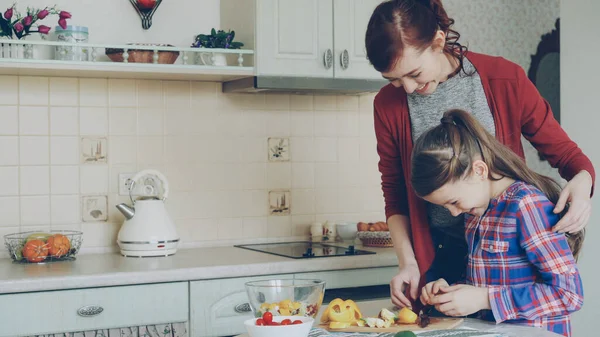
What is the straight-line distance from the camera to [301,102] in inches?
135

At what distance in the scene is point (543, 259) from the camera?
5.59 ft

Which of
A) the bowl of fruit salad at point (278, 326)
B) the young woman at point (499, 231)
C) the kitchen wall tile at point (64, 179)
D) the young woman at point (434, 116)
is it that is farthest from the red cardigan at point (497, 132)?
the kitchen wall tile at point (64, 179)

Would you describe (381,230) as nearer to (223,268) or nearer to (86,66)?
(223,268)

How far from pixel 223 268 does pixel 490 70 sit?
119 cm

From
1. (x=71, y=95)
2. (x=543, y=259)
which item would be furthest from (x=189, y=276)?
(x=543, y=259)

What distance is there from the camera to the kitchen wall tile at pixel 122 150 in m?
3.10

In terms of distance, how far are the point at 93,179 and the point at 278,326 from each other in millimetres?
1821

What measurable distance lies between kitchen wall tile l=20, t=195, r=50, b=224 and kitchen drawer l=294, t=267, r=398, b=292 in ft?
3.36

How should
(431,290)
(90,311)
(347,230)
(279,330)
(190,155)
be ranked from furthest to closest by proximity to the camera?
(347,230), (190,155), (90,311), (431,290), (279,330)

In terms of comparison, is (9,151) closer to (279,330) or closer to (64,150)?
(64,150)

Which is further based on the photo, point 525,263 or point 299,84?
point 299,84

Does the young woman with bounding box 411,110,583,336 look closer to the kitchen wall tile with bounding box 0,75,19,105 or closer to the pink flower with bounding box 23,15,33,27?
the pink flower with bounding box 23,15,33,27

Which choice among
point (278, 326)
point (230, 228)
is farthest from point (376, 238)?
point (278, 326)

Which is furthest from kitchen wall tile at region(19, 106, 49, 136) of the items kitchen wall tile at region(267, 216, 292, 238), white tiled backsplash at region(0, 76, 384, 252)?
kitchen wall tile at region(267, 216, 292, 238)
